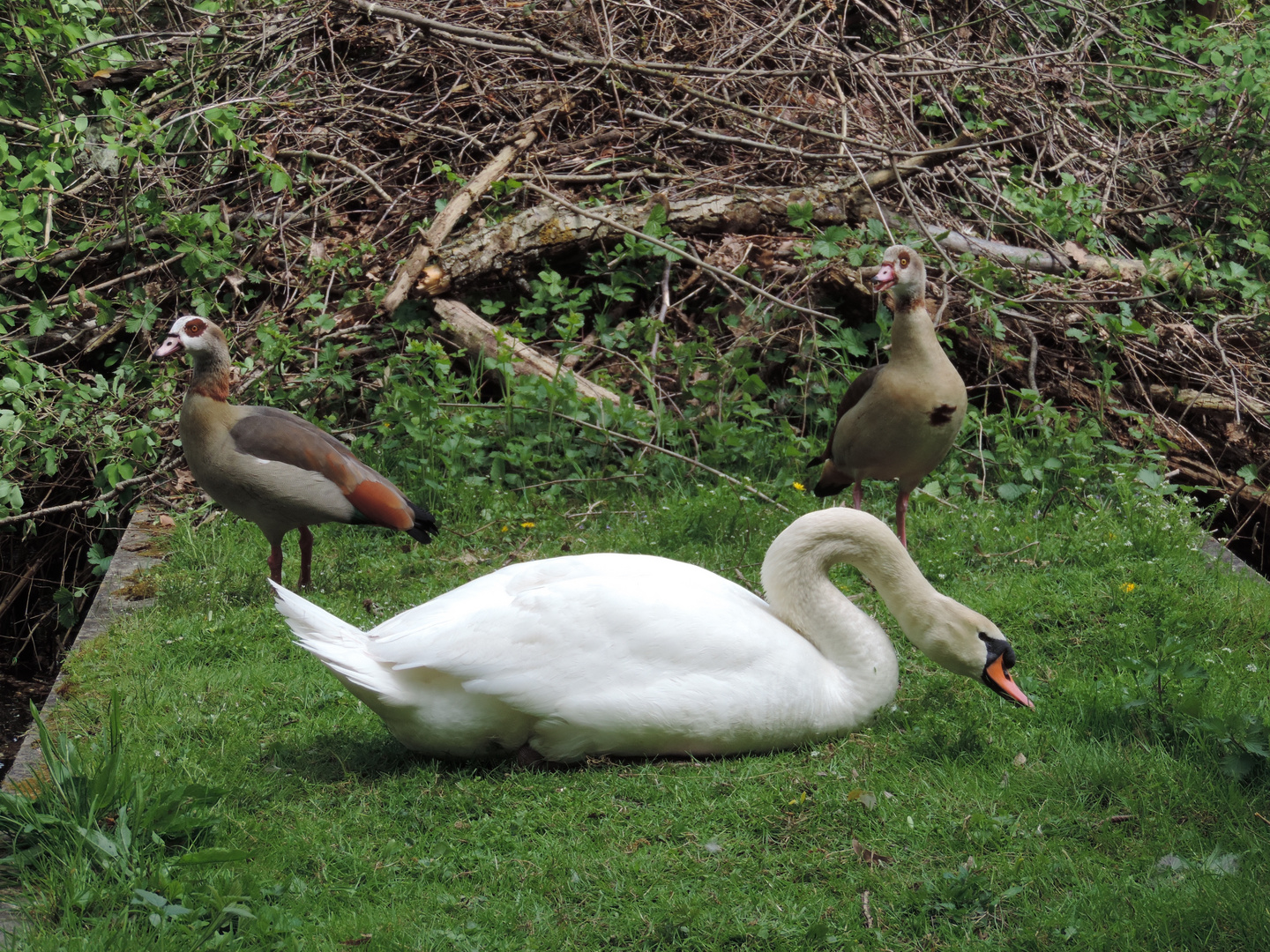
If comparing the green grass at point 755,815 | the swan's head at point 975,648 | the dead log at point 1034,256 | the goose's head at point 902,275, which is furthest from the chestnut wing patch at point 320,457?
the dead log at point 1034,256

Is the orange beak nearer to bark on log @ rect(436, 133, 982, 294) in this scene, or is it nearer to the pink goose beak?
the pink goose beak

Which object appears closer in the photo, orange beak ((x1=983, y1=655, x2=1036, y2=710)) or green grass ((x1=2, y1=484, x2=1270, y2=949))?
green grass ((x1=2, y1=484, x2=1270, y2=949))

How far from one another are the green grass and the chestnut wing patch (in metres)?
0.57

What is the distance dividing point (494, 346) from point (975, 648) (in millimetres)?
4352

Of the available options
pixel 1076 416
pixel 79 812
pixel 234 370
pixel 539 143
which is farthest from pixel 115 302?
pixel 1076 416

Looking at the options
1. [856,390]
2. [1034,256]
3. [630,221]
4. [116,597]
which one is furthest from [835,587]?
[1034,256]

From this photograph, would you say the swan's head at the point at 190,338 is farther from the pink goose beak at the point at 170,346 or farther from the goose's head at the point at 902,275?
the goose's head at the point at 902,275

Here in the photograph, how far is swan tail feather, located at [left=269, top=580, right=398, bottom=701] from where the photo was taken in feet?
12.4

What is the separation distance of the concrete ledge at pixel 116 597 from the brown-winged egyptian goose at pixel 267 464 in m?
0.83

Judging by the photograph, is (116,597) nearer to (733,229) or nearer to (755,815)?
(755,815)

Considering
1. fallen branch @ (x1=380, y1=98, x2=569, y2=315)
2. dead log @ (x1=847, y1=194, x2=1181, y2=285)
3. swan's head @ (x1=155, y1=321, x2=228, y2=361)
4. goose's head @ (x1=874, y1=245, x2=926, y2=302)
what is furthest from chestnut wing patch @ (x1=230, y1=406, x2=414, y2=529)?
dead log @ (x1=847, y1=194, x2=1181, y2=285)

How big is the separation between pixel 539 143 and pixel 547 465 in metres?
3.13

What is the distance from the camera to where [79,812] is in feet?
10.9

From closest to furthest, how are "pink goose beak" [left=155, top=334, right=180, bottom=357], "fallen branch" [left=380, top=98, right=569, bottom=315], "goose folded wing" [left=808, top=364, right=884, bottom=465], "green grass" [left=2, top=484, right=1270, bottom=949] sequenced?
"green grass" [left=2, top=484, right=1270, bottom=949], "pink goose beak" [left=155, top=334, right=180, bottom=357], "goose folded wing" [left=808, top=364, right=884, bottom=465], "fallen branch" [left=380, top=98, right=569, bottom=315]
